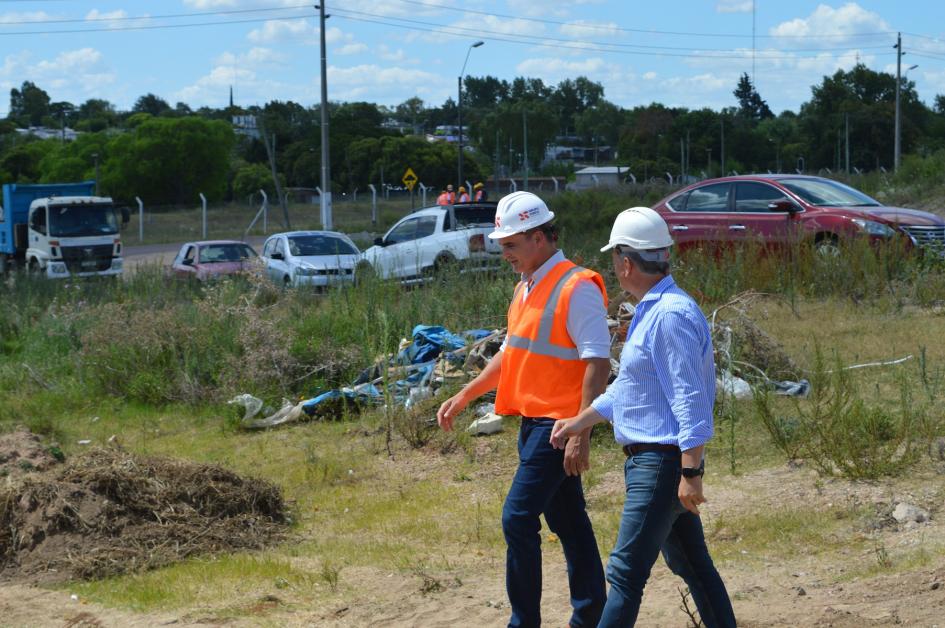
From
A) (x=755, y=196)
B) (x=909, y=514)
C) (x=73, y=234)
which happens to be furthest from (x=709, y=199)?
(x=73, y=234)

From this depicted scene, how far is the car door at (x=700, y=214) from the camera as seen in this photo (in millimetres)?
15836

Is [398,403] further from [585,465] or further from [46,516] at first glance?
[585,465]

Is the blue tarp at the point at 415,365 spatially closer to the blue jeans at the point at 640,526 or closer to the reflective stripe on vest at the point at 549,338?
the reflective stripe on vest at the point at 549,338

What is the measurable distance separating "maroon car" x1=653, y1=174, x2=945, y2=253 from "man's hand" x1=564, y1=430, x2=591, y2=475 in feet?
33.5

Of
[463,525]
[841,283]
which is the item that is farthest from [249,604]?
[841,283]

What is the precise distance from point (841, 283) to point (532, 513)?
32.6 feet

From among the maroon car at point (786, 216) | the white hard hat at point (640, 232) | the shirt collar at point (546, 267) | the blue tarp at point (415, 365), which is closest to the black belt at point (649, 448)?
the white hard hat at point (640, 232)

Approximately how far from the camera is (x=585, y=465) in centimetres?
461

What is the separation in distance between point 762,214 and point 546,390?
11.5 metres

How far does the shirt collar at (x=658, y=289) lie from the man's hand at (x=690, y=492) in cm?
66

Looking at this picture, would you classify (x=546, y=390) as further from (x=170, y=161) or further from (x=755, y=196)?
(x=170, y=161)

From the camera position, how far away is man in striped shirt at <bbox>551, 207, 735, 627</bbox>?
4.05m

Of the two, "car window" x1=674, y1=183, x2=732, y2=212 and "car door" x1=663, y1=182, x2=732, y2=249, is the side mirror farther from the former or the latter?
"car window" x1=674, y1=183, x2=732, y2=212

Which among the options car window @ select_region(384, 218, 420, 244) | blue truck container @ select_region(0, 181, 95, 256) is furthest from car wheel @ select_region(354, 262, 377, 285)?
blue truck container @ select_region(0, 181, 95, 256)
